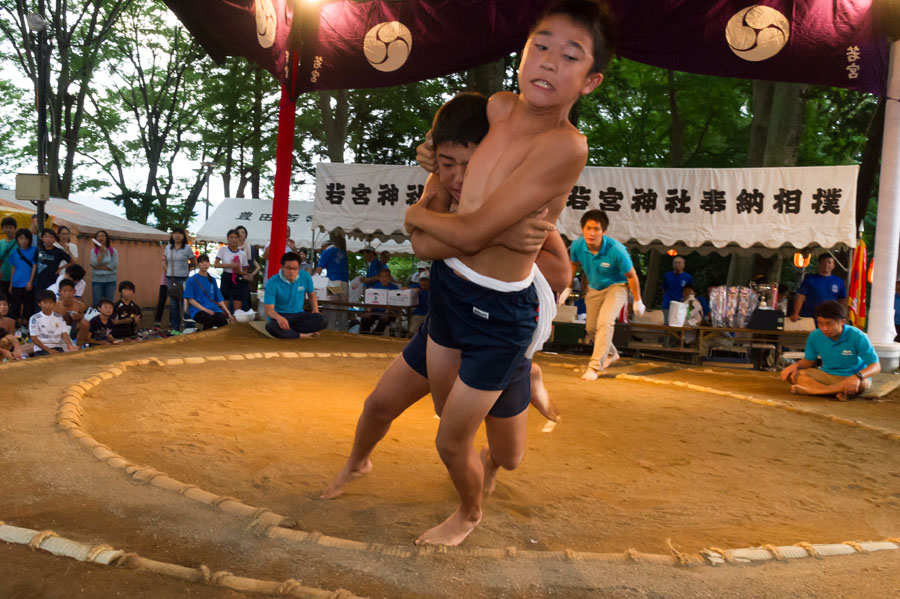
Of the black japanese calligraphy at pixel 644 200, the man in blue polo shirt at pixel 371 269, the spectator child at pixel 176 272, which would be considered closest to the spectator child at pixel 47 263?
the spectator child at pixel 176 272

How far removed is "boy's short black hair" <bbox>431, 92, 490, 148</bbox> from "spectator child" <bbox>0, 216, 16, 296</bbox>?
6.72m

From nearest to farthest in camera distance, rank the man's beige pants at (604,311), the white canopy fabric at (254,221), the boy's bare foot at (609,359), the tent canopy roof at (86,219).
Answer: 1. the man's beige pants at (604,311)
2. the boy's bare foot at (609,359)
3. the tent canopy roof at (86,219)
4. the white canopy fabric at (254,221)

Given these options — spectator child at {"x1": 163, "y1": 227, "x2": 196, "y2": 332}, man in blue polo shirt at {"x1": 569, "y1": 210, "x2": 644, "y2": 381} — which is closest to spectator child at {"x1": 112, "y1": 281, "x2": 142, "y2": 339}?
spectator child at {"x1": 163, "y1": 227, "x2": 196, "y2": 332}

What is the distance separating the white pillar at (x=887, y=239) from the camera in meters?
6.38

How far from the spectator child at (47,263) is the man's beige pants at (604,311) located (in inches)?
199

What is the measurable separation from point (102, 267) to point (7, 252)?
888 millimetres

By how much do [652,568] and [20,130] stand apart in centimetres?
2049

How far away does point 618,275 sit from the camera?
5.12m

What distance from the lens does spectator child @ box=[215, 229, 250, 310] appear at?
7375 millimetres

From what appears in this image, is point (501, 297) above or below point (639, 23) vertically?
below

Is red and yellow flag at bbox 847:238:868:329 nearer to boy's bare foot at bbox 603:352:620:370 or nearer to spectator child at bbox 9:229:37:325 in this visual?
boy's bare foot at bbox 603:352:620:370

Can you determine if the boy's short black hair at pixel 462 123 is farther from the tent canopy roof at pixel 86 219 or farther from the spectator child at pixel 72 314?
the tent canopy roof at pixel 86 219

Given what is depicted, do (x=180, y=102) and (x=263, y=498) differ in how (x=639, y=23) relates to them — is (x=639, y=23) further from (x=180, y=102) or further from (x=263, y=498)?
(x=180, y=102)

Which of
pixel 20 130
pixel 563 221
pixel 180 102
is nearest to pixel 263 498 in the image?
pixel 563 221
